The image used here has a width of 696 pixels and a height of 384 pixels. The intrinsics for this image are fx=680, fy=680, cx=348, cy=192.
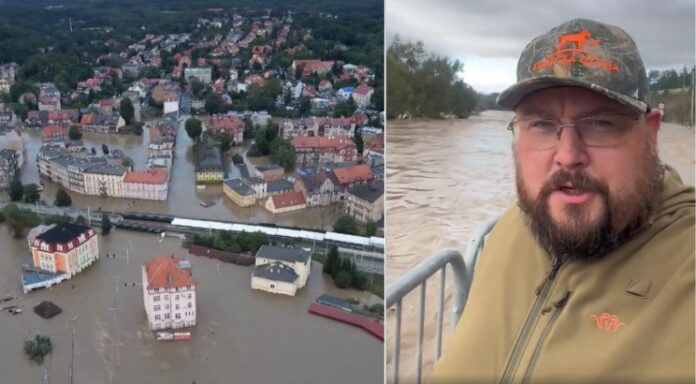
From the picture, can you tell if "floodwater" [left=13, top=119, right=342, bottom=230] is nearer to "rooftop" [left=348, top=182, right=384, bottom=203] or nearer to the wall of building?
"rooftop" [left=348, top=182, right=384, bottom=203]

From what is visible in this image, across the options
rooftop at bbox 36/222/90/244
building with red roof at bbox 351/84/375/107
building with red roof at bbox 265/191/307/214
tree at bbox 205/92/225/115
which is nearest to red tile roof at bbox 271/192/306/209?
building with red roof at bbox 265/191/307/214

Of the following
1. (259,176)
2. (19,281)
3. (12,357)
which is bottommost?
(12,357)

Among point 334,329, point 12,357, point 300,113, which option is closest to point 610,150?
point 334,329

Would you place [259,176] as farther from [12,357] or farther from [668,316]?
[668,316]

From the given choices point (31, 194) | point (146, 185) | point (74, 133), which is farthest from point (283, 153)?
point (31, 194)

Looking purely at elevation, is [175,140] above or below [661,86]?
below

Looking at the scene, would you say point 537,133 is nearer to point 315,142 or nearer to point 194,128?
point 315,142
